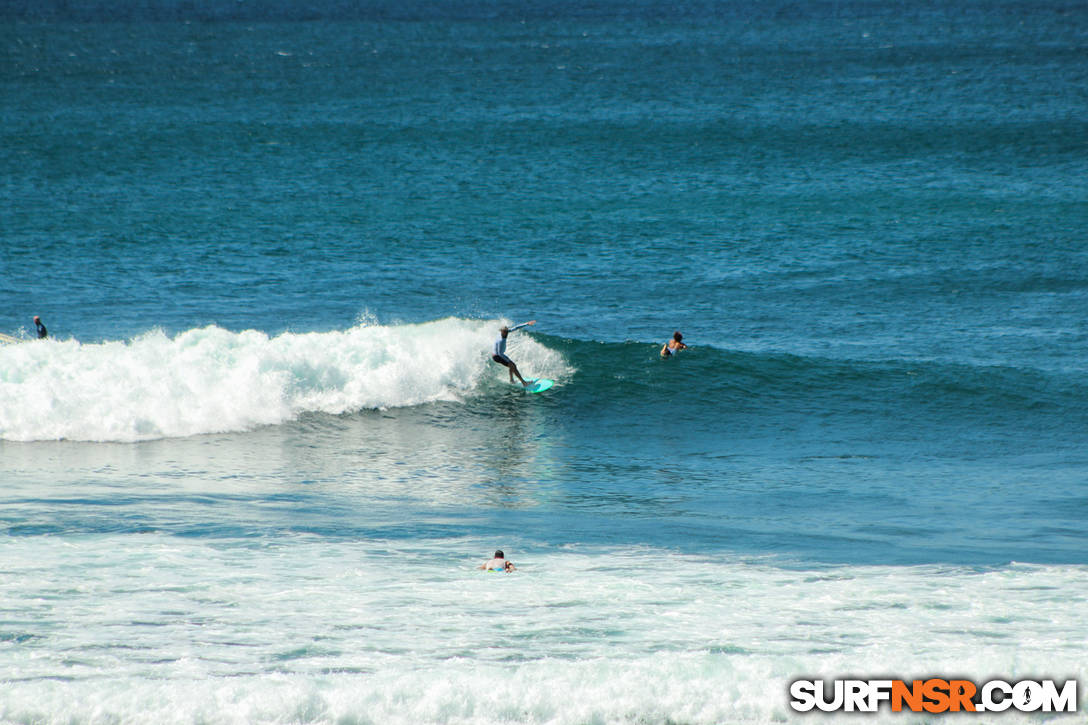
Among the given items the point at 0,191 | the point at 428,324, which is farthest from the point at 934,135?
the point at 0,191

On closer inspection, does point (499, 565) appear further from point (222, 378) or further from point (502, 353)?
point (222, 378)

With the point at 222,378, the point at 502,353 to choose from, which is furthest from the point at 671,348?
the point at 222,378

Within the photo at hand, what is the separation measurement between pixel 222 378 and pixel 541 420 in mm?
7612

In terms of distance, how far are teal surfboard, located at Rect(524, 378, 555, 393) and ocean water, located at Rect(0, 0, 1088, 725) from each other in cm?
38

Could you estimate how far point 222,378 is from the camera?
1091 inches

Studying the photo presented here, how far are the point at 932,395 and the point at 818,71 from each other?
78409 millimetres

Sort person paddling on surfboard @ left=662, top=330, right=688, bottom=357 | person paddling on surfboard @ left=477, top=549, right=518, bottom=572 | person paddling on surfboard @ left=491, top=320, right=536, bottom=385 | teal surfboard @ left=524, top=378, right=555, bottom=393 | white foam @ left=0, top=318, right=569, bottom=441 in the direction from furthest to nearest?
person paddling on surfboard @ left=662, top=330, right=688, bottom=357
teal surfboard @ left=524, top=378, right=555, bottom=393
person paddling on surfboard @ left=491, top=320, right=536, bottom=385
white foam @ left=0, top=318, right=569, bottom=441
person paddling on surfboard @ left=477, top=549, right=518, bottom=572

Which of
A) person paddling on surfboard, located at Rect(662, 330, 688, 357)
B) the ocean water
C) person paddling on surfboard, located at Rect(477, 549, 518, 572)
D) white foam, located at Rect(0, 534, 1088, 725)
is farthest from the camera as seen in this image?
person paddling on surfboard, located at Rect(662, 330, 688, 357)

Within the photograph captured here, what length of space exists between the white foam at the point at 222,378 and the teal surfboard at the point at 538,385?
659mm

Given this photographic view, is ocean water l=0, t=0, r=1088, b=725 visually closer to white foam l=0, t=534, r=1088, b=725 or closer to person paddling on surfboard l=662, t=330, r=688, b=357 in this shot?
white foam l=0, t=534, r=1088, b=725

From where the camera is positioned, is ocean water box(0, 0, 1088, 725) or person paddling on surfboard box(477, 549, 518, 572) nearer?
ocean water box(0, 0, 1088, 725)

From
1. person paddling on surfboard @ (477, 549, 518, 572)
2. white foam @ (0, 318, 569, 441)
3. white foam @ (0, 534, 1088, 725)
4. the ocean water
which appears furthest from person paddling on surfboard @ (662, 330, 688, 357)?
person paddling on surfboard @ (477, 549, 518, 572)

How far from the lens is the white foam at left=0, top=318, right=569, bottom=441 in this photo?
2595 cm

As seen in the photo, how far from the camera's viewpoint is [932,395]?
91.7 feet
